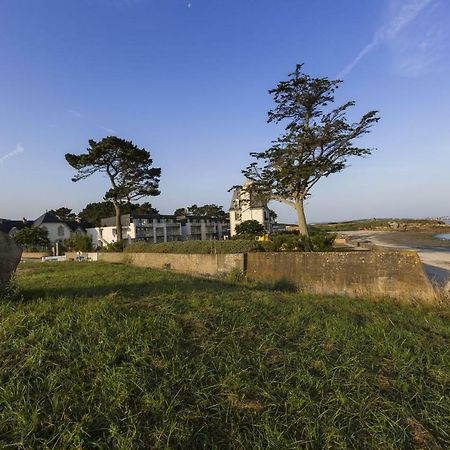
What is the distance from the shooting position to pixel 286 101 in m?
20.5

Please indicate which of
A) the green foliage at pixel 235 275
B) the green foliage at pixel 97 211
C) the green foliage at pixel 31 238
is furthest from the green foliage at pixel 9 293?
the green foliage at pixel 97 211

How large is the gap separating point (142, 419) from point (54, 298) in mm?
3827

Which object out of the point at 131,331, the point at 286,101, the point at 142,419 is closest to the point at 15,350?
the point at 131,331

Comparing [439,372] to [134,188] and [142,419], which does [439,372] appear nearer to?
[142,419]

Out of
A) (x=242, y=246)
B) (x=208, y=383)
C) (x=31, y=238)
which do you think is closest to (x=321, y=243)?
(x=242, y=246)

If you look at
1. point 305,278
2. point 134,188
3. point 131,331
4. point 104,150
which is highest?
point 104,150

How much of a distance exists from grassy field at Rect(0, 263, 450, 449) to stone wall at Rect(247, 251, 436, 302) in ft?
19.0

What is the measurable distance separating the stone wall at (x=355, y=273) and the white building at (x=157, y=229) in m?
40.6

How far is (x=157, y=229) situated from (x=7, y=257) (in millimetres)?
55203

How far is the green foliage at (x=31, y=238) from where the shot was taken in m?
36.6

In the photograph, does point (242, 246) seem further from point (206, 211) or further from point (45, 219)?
point (206, 211)

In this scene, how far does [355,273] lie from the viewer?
35.6 feet

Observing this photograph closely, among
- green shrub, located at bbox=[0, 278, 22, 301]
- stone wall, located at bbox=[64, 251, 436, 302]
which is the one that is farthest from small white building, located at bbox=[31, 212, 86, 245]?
green shrub, located at bbox=[0, 278, 22, 301]

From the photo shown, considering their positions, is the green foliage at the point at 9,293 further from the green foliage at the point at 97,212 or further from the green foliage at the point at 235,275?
the green foliage at the point at 97,212
